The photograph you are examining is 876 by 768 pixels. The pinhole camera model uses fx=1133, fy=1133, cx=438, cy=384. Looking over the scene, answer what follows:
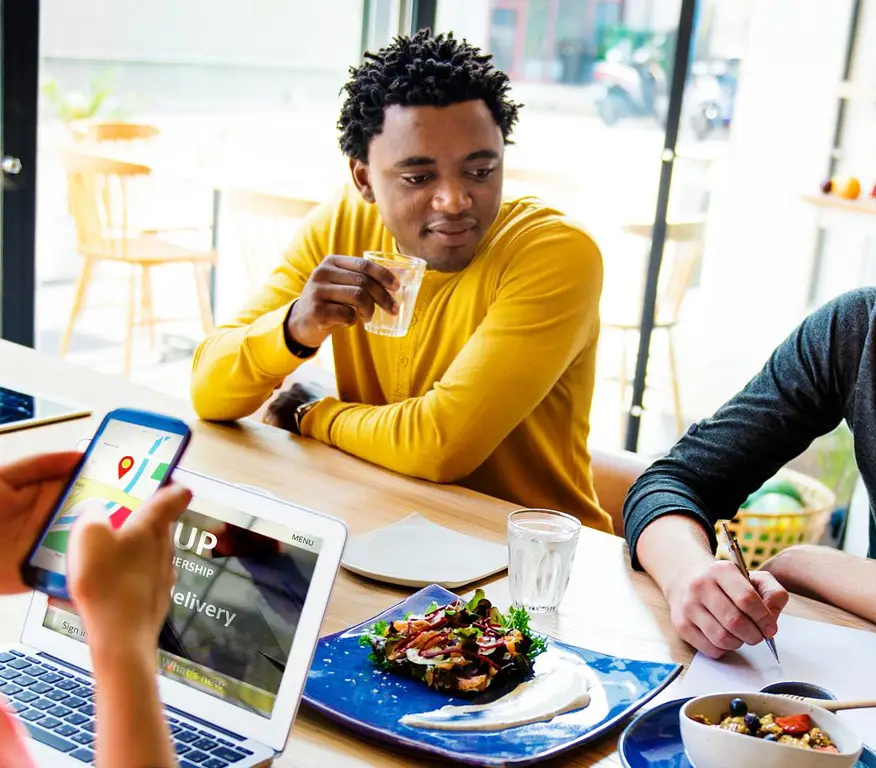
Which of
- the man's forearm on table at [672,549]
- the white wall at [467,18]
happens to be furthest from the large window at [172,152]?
the man's forearm on table at [672,549]

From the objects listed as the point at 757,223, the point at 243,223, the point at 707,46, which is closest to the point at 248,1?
the point at 243,223

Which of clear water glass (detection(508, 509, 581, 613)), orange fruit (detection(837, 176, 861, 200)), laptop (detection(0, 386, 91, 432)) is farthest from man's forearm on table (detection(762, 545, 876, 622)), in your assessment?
orange fruit (detection(837, 176, 861, 200))

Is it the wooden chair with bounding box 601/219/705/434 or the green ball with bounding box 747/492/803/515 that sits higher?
the wooden chair with bounding box 601/219/705/434

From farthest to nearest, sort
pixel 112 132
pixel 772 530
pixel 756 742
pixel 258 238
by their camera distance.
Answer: pixel 258 238 → pixel 112 132 → pixel 772 530 → pixel 756 742

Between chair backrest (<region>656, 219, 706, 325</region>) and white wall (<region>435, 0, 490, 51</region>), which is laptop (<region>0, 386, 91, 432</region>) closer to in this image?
chair backrest (<region>656, 219, 706, 325</region>)

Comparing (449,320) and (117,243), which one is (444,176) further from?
(117,243)

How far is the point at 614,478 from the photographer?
5.94ft

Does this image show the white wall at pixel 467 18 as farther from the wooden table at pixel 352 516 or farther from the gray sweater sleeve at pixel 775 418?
the gray sweater sleeve at pixel 775 418

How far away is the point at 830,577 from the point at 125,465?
0.84 meters

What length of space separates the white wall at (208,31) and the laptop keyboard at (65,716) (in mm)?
2542

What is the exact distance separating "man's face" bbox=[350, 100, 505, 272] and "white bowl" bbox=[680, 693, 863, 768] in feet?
3.57

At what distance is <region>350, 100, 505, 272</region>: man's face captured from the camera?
1838 mm

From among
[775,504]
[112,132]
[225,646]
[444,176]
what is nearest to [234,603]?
[225,646]

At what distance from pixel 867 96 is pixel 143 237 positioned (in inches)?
96.3
